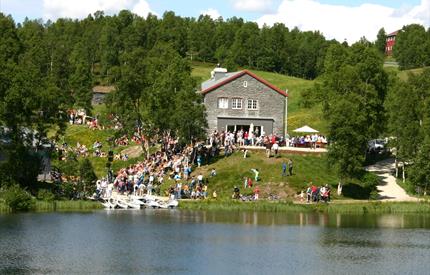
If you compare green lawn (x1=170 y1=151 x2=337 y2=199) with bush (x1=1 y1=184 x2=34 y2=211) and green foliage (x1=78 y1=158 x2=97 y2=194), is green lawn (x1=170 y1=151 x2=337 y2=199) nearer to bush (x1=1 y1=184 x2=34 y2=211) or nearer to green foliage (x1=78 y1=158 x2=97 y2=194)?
green foliage (x1=78 y1=158 x2=97 y2=194)

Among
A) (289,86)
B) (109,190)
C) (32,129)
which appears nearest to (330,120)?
(109,190)

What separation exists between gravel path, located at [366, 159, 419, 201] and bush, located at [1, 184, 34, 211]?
2655 cm

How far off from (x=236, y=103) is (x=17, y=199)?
31499 mm

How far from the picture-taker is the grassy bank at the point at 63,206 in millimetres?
62188

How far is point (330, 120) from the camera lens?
231 feet

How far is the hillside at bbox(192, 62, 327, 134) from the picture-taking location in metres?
112

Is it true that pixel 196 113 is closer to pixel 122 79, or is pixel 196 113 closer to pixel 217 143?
pixel 217 143

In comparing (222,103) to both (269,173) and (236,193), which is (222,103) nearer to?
(269,173)

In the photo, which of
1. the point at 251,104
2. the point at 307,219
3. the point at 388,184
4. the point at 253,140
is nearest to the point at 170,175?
the point at 253,140

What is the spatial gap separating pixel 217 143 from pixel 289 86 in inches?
2952

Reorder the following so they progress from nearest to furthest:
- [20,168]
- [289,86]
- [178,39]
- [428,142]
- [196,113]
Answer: [20,168] < [428,142] < [196,113] < [289,86] < [178,39]

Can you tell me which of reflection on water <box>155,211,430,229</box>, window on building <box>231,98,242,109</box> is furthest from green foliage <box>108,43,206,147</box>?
reflection on water <box>155,211,430,229</box>

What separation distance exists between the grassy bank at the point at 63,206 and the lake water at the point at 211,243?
202 centimetres

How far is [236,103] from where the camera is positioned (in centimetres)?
8762
